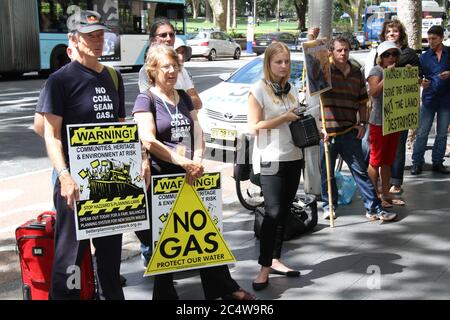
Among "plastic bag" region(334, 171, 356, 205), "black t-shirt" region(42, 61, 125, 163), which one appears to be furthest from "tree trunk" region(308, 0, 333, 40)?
"black t-shirt" region(42, 61, 125, 163)

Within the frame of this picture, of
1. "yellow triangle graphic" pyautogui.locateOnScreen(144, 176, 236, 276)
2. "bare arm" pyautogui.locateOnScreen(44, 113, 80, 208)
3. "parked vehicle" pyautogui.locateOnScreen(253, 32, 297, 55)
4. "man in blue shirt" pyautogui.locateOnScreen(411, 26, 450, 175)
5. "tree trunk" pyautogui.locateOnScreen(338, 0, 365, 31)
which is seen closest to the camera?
"bare arm" pyautogui.locateOnScreen(44, 113, 80, 208)

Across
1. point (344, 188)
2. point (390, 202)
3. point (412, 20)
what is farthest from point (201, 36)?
point (390, 202)

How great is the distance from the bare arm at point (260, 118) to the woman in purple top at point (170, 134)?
486 millimetres

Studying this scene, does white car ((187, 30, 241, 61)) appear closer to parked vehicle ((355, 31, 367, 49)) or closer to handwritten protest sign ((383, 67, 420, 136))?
parked vehicle ((355, 31, 367, 49))

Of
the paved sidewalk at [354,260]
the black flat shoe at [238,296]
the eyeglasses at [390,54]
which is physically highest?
the eyeglasses at [390,54]

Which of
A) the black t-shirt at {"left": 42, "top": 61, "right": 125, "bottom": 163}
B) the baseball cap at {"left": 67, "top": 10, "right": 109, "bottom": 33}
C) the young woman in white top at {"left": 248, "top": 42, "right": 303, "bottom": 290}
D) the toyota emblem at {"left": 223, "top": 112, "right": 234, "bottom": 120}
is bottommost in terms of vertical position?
the toyota emblem at {"left": 223, "top": 112, "right": 234, "bottom": 120}

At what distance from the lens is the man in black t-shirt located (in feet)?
11.5

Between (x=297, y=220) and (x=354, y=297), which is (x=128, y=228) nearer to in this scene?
(x=354, y=297)

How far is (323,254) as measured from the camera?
5285 mm

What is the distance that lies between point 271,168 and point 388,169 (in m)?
2.59

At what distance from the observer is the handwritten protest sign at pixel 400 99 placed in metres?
6.38

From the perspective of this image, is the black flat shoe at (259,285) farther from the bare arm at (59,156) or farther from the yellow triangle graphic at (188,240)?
the bare arm at (59,156)

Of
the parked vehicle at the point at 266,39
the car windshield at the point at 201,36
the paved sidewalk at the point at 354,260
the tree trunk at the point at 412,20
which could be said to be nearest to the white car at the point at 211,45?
the car windshield at the point at 201,36

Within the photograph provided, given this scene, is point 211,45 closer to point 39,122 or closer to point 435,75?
point 435,75
